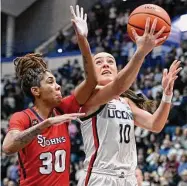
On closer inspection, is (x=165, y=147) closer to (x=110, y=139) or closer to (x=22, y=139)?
(x=110, y=139)

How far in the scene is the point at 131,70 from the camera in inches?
133

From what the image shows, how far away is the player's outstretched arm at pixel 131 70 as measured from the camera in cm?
331

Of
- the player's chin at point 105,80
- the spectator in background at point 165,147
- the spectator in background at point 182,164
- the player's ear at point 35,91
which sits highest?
the player's chin at point 105,80

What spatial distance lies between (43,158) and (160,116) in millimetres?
1091

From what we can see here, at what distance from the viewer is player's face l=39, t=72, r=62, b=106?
3572 millimetres

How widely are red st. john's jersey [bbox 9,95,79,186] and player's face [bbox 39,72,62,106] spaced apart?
14 centimetres

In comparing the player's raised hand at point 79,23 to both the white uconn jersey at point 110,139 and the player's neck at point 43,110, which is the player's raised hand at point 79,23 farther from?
the white uconn jersey at point 110,139

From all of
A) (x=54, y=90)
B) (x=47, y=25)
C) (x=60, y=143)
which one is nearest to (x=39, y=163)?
(x=60, y=143)

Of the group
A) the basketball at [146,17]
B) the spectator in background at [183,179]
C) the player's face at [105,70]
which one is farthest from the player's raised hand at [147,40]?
the spectator in background at [183,179]

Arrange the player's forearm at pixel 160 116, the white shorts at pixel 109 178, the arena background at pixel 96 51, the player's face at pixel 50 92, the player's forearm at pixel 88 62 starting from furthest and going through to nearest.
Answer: the arena background at pixel 96 51 → the player's forearm at pixel 160 116 → the white shorts at pixel 109 178 → the player's face at pixel 50 92 → the player's forearm at pixel 88 62

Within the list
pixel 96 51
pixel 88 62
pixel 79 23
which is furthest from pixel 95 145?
pixel 96 51

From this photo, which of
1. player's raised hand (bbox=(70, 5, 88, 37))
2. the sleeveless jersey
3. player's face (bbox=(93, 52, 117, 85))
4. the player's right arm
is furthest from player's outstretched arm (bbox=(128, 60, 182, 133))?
the player's right arm

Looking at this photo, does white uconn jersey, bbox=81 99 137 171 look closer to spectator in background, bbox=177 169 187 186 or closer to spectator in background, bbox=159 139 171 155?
spectator in background, bbox=177 169 187 186

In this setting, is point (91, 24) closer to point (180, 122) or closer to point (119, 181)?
point (180, 122)
